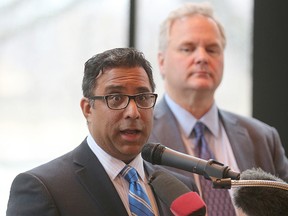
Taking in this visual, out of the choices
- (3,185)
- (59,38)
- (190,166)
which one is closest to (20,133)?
(3,185)

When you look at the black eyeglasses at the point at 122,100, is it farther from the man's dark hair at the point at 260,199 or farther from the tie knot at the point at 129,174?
the man's dark hair at the point at 260,199

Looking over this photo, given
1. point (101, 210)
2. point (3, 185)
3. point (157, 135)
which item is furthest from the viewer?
point (3, 185)

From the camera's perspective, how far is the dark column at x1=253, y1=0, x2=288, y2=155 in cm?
394

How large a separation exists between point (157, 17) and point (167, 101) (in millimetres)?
1089

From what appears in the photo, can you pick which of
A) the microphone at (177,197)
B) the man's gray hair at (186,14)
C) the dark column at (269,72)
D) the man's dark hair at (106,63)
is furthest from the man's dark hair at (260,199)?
the dark column at (269,72)

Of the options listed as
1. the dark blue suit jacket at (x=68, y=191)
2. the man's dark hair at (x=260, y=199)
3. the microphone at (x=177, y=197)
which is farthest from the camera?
the dark blue suit jacket at (x=68, y=191)

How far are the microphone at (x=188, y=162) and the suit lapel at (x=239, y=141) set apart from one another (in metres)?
1.11

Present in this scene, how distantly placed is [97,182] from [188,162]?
40 centimetres

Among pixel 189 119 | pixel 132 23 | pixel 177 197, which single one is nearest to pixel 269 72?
pixel 132 23

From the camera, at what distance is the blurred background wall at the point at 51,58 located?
333 centimetres

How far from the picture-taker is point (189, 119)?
277 centimetres

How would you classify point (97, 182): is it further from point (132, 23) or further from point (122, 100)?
point (132, 23)

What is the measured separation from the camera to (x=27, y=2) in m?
3.43

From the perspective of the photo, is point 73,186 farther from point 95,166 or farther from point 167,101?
point 167,101
